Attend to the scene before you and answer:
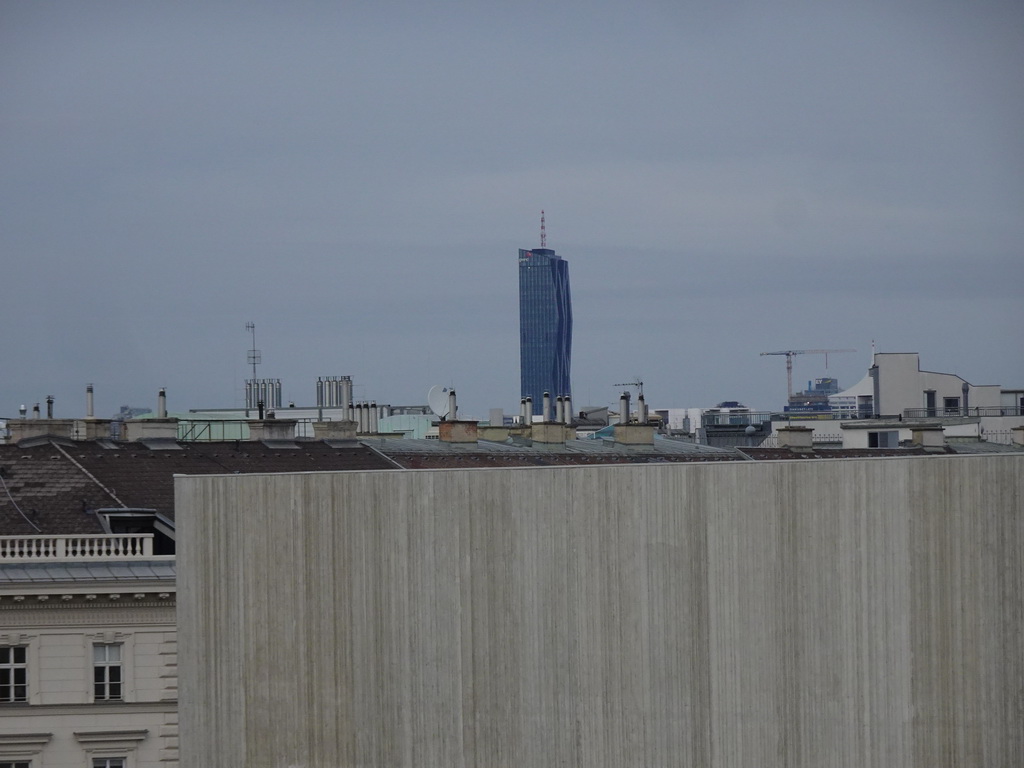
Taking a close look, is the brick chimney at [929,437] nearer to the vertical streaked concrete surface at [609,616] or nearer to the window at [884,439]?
the window at [884,439]

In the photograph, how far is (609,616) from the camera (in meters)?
28.4

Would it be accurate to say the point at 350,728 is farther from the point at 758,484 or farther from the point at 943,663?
the point at 943,663

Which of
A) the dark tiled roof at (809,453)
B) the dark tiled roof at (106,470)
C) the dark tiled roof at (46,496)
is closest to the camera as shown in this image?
the dark tiled roof at (46,496)

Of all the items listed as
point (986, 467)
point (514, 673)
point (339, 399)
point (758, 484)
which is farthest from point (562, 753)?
point (339, 399)

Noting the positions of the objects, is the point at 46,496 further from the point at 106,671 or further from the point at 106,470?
the point at 106,671

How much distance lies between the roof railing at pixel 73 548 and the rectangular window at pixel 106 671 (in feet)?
6.55

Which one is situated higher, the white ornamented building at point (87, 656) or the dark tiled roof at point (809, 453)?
the dark tiled roof at point (809, 453)

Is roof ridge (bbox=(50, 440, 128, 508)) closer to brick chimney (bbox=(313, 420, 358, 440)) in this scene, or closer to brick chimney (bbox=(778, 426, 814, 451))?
brick chimney (bbox=(313, 420, 358, 440))

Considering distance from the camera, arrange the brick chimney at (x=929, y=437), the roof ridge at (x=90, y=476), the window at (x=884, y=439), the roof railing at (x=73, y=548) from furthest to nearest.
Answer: the window at (x=884, y=439), the brick chimney at (x=929, y=437), the roof ridge at (x=90, y=476), the roof railing at (x=73, y=548)

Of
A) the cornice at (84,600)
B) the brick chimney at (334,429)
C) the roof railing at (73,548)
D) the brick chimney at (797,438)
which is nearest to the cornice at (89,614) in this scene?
the cornice at (84,600)

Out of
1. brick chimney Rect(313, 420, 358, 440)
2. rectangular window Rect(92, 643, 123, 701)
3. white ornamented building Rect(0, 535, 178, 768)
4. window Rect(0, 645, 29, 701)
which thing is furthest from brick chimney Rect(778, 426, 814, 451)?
window Rect(0, 645, 29, 701)

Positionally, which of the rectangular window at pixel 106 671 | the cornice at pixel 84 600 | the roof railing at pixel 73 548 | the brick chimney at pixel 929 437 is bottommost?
the rectangular window at pixel 106 671

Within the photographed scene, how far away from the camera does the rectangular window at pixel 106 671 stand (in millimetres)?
34438

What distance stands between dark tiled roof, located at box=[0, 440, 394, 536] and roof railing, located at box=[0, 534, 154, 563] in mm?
721
